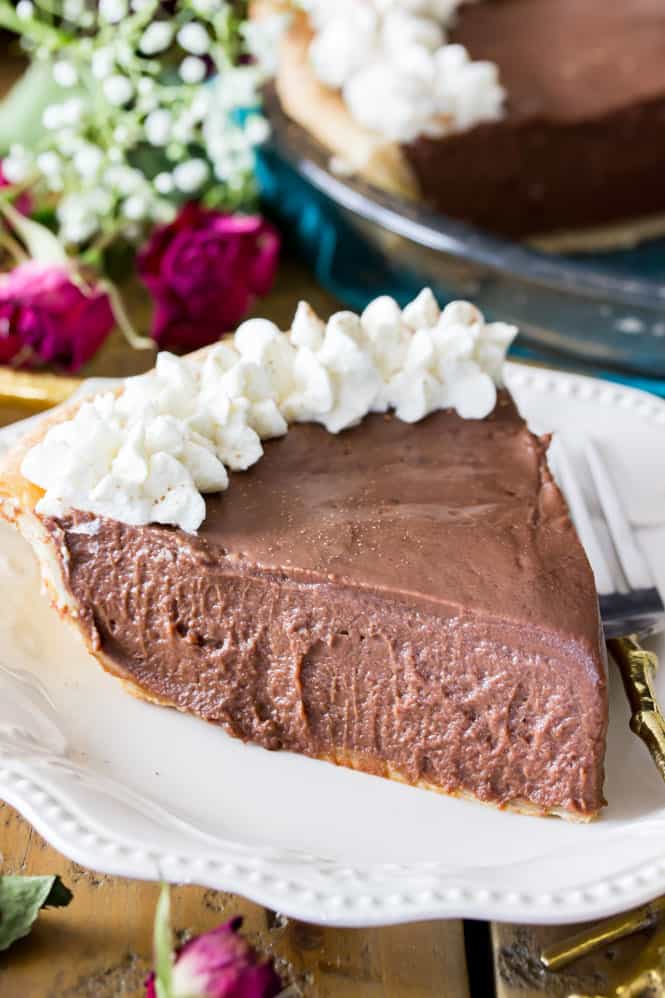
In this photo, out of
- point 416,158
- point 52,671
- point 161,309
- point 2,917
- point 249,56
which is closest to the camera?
point 2,917

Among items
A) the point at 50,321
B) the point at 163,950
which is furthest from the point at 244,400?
the point at 163,950

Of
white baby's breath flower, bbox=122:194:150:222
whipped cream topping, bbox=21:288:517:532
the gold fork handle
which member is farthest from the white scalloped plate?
white baby's breath flower, bbox=122:194:150:222

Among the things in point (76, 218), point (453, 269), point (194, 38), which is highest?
point (194, 38)

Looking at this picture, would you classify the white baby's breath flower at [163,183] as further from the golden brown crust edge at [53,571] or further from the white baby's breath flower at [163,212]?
the golden brown crust edge at [53,571]

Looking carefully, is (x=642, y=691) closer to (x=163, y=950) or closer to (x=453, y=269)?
(x=163, y=950)

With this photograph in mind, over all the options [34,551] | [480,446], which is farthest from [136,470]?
[480,446]

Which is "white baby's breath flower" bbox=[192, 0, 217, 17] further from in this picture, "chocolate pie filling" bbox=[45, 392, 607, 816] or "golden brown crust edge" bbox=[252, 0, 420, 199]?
"chocolate pie filling" bbox=[45, 392, 607, 816]

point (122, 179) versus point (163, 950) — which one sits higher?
point (163, 950)

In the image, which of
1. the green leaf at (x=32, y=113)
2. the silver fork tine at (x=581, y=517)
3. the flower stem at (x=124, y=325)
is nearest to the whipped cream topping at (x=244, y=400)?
the silver fork tine at (x=581, y=517)

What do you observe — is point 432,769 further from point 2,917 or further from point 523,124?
point 523,124
